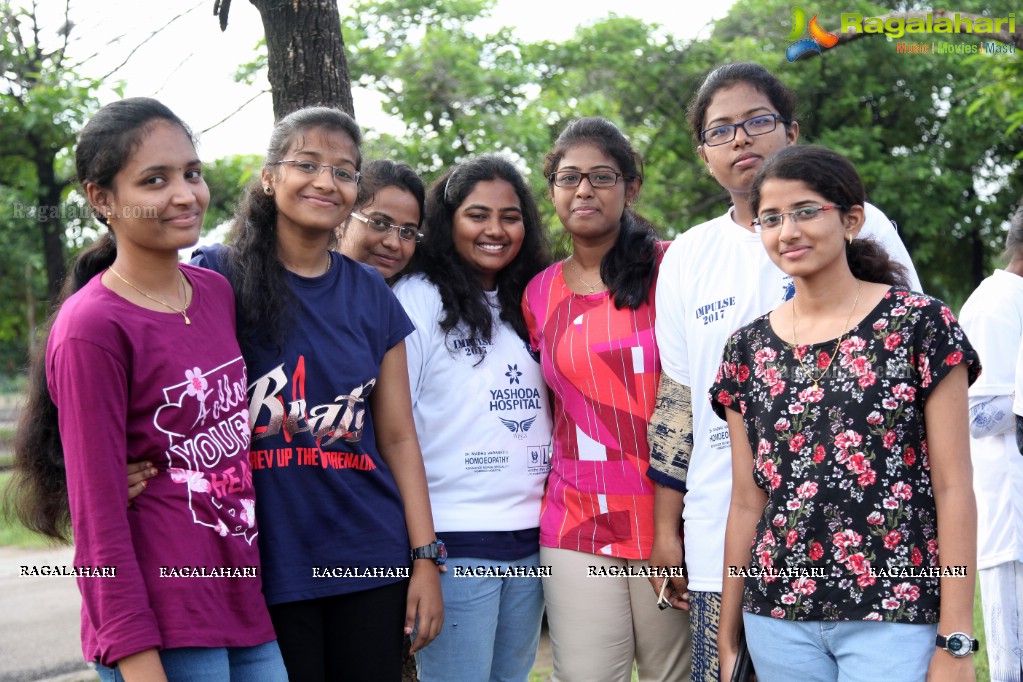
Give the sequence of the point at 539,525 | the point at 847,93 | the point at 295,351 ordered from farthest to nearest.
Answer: the point at 847,93 → the point at 539,525 → the point at 295,351

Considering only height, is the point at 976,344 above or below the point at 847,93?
below

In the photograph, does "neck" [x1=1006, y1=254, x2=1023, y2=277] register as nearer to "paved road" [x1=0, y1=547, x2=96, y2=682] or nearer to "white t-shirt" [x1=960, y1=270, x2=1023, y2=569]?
"white t-shirt" [x1=960, y1=270, x2=1023, y2=569]

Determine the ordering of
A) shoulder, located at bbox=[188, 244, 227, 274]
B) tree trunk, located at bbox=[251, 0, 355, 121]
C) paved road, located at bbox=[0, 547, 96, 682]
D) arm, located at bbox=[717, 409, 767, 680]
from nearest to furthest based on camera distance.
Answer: arm, located at bbox=[717, 409, 767, 680] → shoulder, located at bbox=[188, 244, 227, 274] → tree trunk, located at bbox=[251, 0, 355, 121] → paved road, located at bbox=[0, 547, 96, 682]

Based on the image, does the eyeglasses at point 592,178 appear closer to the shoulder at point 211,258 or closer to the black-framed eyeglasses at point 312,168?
the black-framed eyeglasses at point 312,168

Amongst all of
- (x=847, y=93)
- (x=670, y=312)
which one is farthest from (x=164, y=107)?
(x=847, y=93)

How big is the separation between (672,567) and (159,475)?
1549mm

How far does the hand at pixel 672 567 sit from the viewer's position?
3.02 m

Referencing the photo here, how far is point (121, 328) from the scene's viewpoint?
2221mm

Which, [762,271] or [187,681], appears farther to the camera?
[762,271]

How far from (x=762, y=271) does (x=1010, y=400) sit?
61.0 inches

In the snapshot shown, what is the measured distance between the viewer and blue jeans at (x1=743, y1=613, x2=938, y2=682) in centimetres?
228

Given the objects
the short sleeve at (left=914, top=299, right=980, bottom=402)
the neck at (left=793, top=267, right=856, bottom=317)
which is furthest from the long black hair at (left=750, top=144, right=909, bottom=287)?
the short sleeve at (left=914, top=299, right=980, bottom=402)

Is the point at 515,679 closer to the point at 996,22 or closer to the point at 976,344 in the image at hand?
the point at 976,344

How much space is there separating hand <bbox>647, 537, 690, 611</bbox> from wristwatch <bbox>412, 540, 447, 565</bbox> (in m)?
0.68
